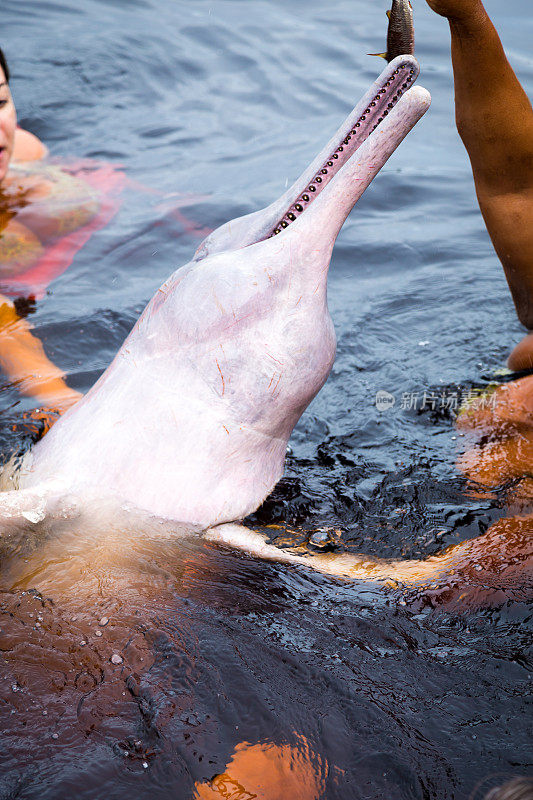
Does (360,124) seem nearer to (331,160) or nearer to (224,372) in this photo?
(331,160)

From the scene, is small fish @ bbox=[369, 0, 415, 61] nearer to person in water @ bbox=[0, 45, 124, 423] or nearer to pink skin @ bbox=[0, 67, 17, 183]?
person in water @ bbox=[0, 45, 124, 423]

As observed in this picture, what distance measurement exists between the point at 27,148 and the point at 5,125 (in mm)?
1599

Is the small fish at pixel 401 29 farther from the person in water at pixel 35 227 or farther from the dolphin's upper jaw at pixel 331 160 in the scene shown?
the person in water at pixel 35 227

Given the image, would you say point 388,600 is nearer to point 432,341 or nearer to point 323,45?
point 432,341

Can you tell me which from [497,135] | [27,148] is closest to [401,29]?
[497,135]

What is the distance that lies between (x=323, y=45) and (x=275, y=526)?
980 cm

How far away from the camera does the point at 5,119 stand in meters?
6.55

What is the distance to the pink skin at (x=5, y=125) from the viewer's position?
633cm

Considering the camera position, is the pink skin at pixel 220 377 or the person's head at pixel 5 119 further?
the person's head at pixel 5 119

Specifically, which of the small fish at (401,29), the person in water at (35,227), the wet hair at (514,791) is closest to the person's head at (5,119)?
the person in water at (35,227)

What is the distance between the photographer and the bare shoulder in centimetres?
804

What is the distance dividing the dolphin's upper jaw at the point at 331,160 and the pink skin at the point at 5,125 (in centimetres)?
370

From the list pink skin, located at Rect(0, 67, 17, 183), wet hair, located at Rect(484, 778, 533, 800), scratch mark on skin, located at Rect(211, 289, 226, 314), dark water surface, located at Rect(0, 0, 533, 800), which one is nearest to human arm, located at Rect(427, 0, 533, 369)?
dark water surface, located at Rect(0, 0, 533, 800)

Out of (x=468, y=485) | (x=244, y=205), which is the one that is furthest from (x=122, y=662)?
(x=244, y=205)
